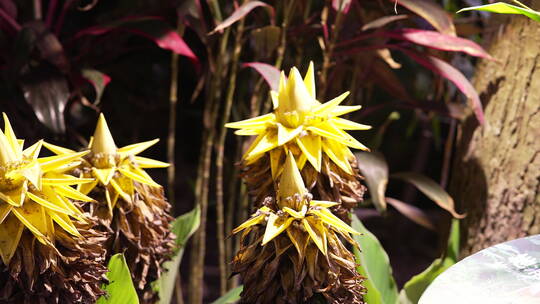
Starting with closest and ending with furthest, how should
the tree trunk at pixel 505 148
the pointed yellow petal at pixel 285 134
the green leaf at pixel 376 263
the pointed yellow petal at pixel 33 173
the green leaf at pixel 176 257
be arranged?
the pointed yellow petal at pixel 33 173
the pointed yellow petal at pixel 285 134
the green leaf at pixel 176 257
the green leaf at pixel 376 263
the tree trunk at pixel 505 148

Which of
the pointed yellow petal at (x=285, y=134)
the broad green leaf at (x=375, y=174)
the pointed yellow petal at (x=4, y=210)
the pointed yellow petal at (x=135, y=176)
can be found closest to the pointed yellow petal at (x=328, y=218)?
the pointed yellow petal at (x=285, y=134)

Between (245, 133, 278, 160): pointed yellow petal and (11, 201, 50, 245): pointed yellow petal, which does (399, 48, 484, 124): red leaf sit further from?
(11, 201, 50, 245): pointed yellow petal

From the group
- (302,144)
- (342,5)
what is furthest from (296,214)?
(342,5)

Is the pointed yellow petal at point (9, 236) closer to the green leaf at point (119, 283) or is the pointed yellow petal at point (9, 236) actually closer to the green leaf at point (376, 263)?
the green leaf at point (119, 283)

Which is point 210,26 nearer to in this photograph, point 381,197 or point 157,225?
point 381,197

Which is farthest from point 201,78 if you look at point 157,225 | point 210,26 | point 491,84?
point 491,84

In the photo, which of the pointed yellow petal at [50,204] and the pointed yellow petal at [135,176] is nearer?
the pointed yellow petal at [50,204]
